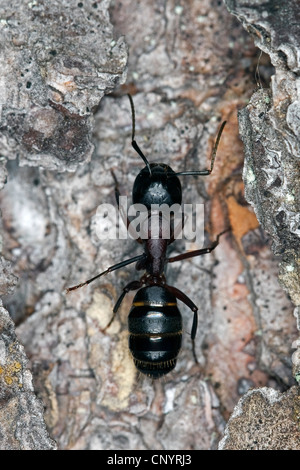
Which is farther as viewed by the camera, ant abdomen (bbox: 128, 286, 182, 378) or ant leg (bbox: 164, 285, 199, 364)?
ant leg (bbox: 164, 285, 199, 364)

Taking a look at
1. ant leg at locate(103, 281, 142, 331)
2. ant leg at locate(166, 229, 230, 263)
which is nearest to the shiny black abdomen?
ant leg at locate(166, 229, 230, 263)

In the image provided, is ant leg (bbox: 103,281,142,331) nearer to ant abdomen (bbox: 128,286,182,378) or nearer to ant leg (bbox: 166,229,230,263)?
ant abdomen (bbox: 128,286,182,378)

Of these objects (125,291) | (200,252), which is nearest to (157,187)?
(200,252)

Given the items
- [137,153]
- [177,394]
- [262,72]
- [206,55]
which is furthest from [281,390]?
[206,55]

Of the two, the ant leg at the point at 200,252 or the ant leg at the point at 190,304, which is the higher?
the ant leg at the point at 200,252

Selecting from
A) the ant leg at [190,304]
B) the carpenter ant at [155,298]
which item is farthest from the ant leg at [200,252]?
the ant leg at [190,304]

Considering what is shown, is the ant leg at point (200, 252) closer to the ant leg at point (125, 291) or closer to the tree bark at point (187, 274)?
the tree bark at point (187, 274)

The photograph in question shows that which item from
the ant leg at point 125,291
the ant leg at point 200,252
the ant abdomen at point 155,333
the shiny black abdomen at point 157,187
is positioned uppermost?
the shiny black abdomen at point 157,187
